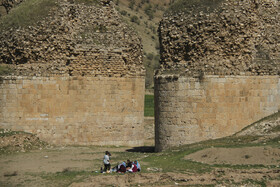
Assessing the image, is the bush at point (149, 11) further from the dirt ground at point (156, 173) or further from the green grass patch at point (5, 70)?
the dirt ground at point (156, 173)

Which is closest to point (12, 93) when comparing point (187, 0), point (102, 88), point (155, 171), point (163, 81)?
point (102, 88)

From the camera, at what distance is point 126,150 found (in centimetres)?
2070

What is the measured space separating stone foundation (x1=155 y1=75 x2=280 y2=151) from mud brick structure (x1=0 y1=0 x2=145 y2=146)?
4580 millimetres

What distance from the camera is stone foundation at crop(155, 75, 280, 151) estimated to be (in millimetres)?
17250

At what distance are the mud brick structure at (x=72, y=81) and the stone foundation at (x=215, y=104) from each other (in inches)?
180

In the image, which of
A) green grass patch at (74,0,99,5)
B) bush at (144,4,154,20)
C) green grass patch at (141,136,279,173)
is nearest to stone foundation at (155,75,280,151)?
green grass patch at (141,136,279,173)

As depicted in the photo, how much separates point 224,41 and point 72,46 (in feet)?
24.0

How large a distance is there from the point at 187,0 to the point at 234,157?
7658 millimetres

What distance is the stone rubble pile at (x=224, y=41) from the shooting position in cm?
1759

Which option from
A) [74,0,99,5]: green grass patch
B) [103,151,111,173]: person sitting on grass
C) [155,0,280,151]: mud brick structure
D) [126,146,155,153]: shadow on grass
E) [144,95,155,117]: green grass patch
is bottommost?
[126,146,155,153]: shadow on grass

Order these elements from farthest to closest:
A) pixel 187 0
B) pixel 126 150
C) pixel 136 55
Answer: pixel 136 55 → pixel 126 150 → pixel 187 0

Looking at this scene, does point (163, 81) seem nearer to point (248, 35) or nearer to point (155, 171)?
point (248, 35)

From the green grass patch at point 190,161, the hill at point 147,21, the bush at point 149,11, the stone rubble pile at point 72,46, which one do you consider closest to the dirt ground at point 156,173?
the green grass patch at point 190,161

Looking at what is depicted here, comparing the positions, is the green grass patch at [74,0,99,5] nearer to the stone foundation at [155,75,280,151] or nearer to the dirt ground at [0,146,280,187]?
the stone foundation at [155,75,280,151]
